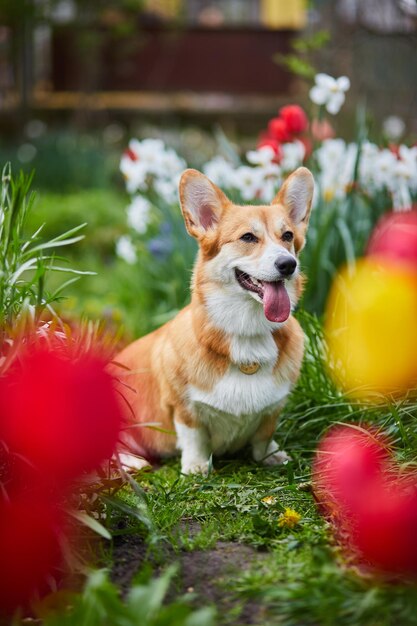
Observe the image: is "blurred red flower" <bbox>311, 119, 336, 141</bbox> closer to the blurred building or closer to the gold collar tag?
the gold collar tag

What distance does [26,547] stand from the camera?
2031 millimetres

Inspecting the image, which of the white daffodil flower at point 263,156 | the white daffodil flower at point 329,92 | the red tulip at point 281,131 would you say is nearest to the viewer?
the white daffodil flower at point 329,92

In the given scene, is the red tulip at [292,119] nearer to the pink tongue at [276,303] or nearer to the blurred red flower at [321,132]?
the blurred red flower at [321,132]

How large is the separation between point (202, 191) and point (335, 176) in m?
1.57

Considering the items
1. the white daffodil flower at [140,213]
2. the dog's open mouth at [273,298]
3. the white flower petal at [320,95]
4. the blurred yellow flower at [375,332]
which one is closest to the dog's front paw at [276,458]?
the blurred yellow flower at [375,332]

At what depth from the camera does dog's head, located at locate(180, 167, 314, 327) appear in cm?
278

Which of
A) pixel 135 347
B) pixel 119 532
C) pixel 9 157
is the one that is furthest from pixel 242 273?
pixel 9 157

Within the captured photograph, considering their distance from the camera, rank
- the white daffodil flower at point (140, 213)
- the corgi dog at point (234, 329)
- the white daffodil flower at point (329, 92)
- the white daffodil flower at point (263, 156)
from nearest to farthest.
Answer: the corgi dog at point (234, 329), the white daffodil flower at point (329, 92), the white daffodil flower at point (263, 156), the white daffodil flower at point (140, 213)

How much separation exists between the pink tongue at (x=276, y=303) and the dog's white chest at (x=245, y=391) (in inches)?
7.1

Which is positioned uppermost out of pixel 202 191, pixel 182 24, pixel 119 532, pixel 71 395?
pixel 182 24

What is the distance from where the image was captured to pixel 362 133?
403cm

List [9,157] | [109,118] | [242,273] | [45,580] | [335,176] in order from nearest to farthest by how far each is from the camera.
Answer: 1. [45,580]
2. [242,273]
3. [335,176]
4. [9,157]
5. [109,118]

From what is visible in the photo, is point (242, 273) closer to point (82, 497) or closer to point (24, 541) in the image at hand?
point (82, 497)

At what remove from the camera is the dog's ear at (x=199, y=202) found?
2.96 meters
